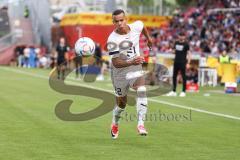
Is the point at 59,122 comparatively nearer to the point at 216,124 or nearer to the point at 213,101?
the point at 216,124

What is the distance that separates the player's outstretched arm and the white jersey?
0.28 ft

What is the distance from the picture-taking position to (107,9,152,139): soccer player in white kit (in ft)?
39.7

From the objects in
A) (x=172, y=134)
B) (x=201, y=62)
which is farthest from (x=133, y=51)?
(x=201, y=62)

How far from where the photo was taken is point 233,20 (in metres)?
43.3

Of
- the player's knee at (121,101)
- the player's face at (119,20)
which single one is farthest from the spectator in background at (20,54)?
the player's face at (119,20)

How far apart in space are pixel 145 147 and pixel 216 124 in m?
4.08

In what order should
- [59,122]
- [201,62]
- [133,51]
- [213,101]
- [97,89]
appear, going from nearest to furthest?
1. [133,51]
2. [59,122]
3. [213,101]
4. [97,89]
5. [201,62]

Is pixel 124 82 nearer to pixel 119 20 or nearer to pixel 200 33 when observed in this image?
pixel 119 20

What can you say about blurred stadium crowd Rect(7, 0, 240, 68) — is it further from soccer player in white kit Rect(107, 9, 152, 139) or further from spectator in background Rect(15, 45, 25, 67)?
soccer player in white kit Rect(107, 9, 152, 139)

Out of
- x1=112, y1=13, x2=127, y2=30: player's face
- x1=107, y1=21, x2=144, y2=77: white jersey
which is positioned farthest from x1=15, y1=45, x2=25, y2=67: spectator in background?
x1=112, y1=13, x2=127, y2=30: player's face

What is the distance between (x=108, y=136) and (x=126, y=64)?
129 cm

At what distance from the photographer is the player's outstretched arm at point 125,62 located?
39.5 feet

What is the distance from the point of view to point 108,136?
40.7 ft

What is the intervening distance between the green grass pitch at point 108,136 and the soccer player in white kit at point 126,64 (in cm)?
46
